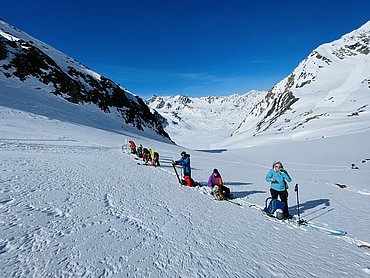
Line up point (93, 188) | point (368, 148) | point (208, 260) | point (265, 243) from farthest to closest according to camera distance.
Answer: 1. point (368, 148)
2. point (93, 188)
3. point (265, 243)
4. point (208, 260)

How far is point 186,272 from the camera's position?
Result: 13.2 ft

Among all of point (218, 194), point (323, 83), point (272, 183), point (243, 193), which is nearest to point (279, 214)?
point (272, 183)

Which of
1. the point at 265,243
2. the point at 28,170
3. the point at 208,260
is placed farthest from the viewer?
the point at 28,170

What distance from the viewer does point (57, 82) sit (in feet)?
167

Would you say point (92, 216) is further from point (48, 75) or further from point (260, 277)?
point (48, 75)

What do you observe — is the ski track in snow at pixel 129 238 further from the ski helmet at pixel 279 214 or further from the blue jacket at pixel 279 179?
the blue jacket at pixel 279 179

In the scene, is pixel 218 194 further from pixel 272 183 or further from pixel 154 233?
pixel 154 233

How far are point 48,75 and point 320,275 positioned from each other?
61042mm

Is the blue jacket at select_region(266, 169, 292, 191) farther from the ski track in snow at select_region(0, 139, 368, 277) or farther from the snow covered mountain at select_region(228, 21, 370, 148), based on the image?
the snow covered mountain at select_region(228, 21, 370, 148)

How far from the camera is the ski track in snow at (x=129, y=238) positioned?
4016mm

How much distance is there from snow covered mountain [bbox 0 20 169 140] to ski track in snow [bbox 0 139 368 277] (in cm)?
3888

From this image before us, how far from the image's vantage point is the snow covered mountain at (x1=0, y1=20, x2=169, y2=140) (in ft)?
148

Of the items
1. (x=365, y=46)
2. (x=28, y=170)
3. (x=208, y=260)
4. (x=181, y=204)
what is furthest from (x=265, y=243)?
(x=365, y=46)

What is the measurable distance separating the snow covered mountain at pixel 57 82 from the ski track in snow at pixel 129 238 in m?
38.9
